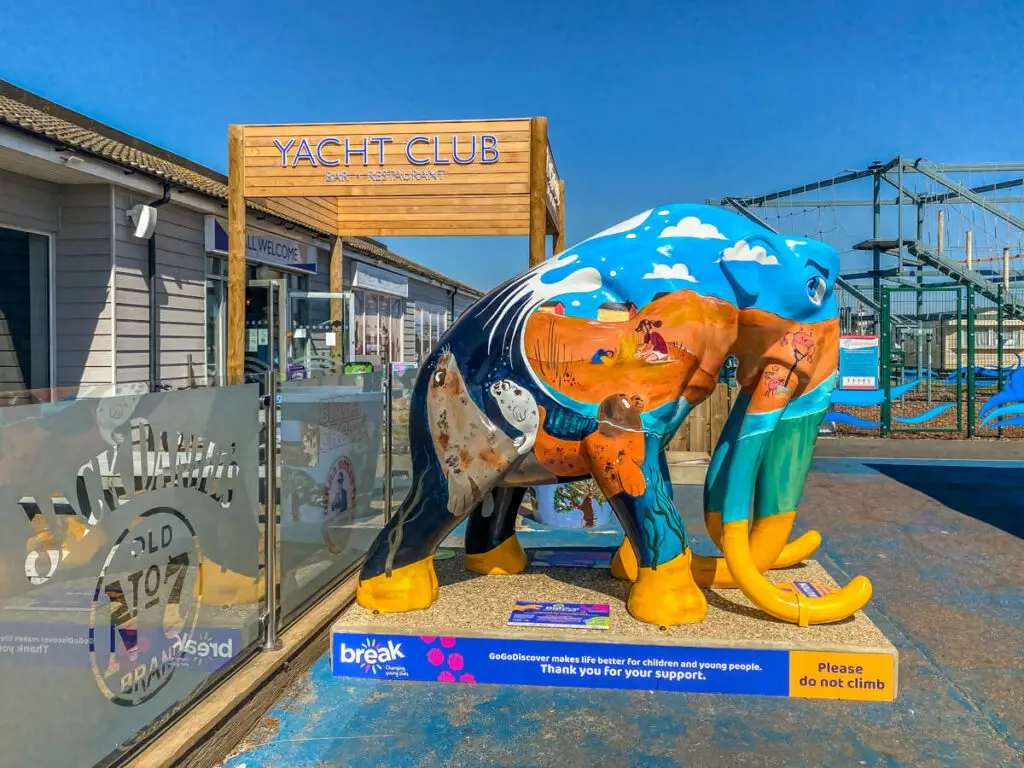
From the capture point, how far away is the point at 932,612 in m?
4.77

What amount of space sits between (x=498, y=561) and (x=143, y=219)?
220 inches

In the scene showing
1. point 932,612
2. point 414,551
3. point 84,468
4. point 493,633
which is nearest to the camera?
point 84,468

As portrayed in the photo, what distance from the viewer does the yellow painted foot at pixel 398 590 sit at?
3.44 m

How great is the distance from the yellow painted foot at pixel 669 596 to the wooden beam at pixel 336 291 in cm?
643

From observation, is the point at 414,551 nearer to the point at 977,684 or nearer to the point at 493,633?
the point at 493,633

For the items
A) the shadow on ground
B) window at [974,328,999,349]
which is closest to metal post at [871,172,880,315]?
window at [974,328,999,349]

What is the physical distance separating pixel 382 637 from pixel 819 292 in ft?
7.71

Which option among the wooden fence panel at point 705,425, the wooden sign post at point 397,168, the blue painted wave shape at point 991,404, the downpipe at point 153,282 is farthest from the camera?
the blue painted wave shape at point 991,404

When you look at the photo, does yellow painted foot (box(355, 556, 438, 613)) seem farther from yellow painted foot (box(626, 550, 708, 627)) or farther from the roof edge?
the roof edge

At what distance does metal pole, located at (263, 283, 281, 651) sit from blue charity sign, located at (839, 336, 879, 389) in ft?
36.9

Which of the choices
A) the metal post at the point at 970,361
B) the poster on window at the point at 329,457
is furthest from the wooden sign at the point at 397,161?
the metal post at the point at 970,361

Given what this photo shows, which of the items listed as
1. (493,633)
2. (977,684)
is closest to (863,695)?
(977,684)

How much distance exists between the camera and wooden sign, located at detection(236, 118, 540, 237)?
6473mm

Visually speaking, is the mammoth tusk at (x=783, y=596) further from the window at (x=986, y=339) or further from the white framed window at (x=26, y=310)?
the window at (x=986, y=339)
